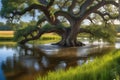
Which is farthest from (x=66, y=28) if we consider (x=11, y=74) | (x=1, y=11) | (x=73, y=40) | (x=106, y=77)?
(x=106, y=77)

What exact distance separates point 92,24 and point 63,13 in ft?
19.9

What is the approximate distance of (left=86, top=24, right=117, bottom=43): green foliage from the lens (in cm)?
3082

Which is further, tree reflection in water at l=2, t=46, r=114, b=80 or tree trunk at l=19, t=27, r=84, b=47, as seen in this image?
tree trunk at l=19, t=27, r=84, b=47

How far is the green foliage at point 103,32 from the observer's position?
101 ft

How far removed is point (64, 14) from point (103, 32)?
454 cm

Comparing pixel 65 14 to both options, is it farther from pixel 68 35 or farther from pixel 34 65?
pixel 34 65

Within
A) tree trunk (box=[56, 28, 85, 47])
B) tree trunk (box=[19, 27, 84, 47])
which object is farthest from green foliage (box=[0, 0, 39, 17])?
tree trunk (box=[56, 28, 85, 47])

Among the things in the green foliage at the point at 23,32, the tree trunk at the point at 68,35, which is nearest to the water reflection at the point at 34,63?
the tree trunk at the point at 68,35

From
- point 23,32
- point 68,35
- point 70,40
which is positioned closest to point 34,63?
point 70,40

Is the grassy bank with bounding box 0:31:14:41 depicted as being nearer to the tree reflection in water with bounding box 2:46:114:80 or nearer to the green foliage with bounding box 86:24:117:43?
the green foliage with bounding box 86:24:117:43

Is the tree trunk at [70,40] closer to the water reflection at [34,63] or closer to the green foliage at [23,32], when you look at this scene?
the green foliage at [23,32]

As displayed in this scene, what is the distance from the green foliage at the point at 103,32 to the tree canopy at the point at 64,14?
1.37 ft

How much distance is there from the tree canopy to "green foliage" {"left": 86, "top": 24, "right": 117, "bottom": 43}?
0.42 m

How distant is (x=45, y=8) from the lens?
1112 inches
